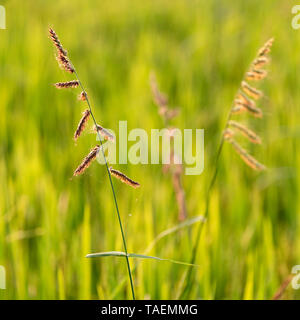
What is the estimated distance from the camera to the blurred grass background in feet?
3.67

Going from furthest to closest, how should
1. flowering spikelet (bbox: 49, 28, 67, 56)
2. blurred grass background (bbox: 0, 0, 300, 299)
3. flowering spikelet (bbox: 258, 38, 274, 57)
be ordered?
blurred grass background (bbox: 0, 0, 300, 299), flowering spikelet (bbox: 258, 38, 274, 57), flowering spikelet (bbox: 49, 28, 67, 56)

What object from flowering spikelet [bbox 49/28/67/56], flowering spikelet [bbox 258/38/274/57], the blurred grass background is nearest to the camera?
flowering spikelet [bbox 49/28/67/56]

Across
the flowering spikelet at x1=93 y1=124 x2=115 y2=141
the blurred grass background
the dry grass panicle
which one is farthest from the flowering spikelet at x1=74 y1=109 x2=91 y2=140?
the dry grass panicle

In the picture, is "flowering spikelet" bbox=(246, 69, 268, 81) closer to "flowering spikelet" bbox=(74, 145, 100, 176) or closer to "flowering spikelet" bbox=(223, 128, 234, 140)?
"flowering spikelet" bbox=(223, 128, 234, 140)

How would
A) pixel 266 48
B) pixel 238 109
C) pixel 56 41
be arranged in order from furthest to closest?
pixel 238 109, pixel 266 48, pixel 56 41

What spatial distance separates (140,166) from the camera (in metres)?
1.59

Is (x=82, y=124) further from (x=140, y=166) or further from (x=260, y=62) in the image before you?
(x=140, y=166)

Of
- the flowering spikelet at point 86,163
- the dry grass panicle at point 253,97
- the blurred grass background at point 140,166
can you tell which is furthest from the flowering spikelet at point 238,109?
the flowering spikelet at point 86,163

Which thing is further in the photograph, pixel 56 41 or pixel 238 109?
pixel 238 109

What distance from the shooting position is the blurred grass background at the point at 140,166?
1.12 meters

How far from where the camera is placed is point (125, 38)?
341 centimetres

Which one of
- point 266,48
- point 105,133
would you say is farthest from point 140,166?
point 105,133
